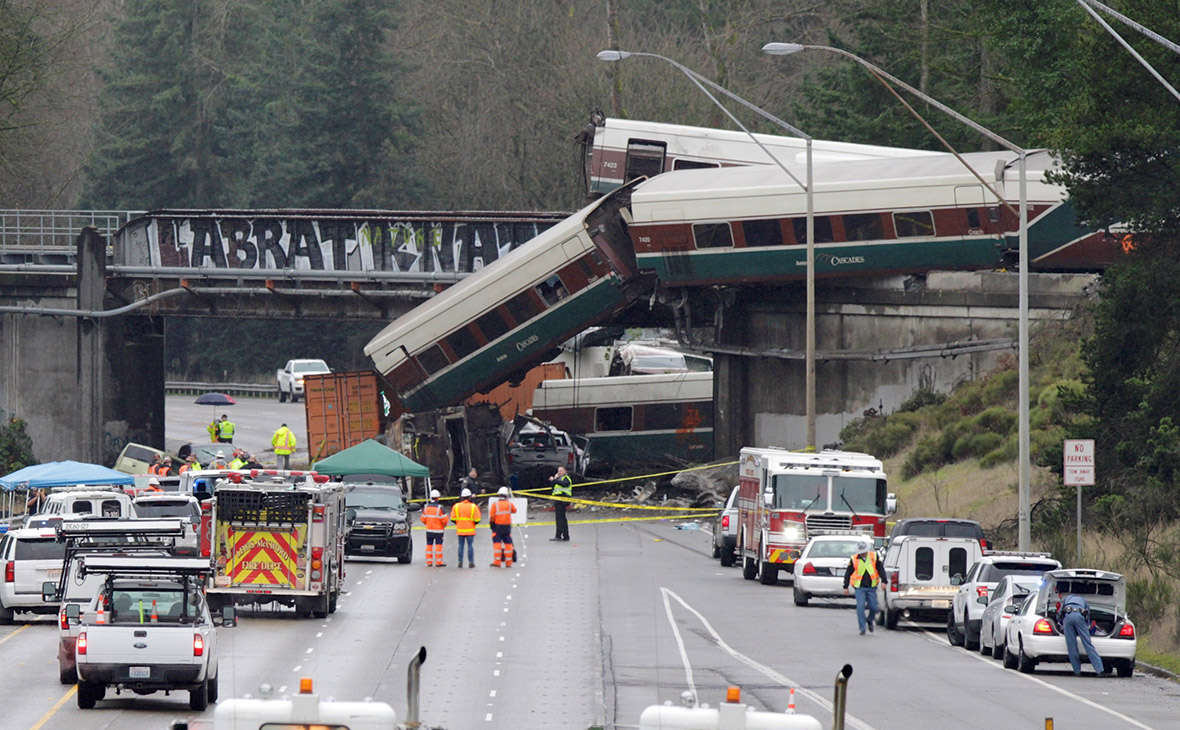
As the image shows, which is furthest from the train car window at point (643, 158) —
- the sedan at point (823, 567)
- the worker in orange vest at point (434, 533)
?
the sedan at point (823, 567)

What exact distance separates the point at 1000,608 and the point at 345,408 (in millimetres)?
32901

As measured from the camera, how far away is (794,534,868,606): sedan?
31.8 meters

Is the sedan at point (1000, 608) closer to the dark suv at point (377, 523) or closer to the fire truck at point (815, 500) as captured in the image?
the fire truck at point (815, 500)

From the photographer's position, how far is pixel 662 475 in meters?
55.3

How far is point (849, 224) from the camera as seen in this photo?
49.6 m

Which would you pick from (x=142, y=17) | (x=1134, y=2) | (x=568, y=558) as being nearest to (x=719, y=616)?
(x=568, y=558)

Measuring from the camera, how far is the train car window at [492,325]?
167 ft

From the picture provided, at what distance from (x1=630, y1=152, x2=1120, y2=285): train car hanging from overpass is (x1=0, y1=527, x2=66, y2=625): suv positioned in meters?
24.4

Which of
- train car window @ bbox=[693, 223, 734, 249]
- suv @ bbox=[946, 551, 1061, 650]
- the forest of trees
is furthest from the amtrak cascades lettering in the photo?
suv @ bbox=[946, 551, 1061, 650]

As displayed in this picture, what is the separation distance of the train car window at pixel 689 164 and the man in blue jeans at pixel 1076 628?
32.0 meters

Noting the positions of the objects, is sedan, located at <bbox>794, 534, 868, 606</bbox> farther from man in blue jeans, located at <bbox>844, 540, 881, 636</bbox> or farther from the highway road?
man in blue jeans, located at <bbox>844, 540, 881, 636</bbox>

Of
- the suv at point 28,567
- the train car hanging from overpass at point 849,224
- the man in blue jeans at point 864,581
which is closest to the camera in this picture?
the man in blue jeans at point 864,581

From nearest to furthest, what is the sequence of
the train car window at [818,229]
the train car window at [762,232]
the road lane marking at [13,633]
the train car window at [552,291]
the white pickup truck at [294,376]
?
1. the road lane marking at [13,633]
2. the train car window at [818,229]
3. the train car window at [762,232]
4. the train car window at [552,291]
5. the white pickup truck at [294,376]

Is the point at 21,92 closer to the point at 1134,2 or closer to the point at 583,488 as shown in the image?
the point at 583,488
